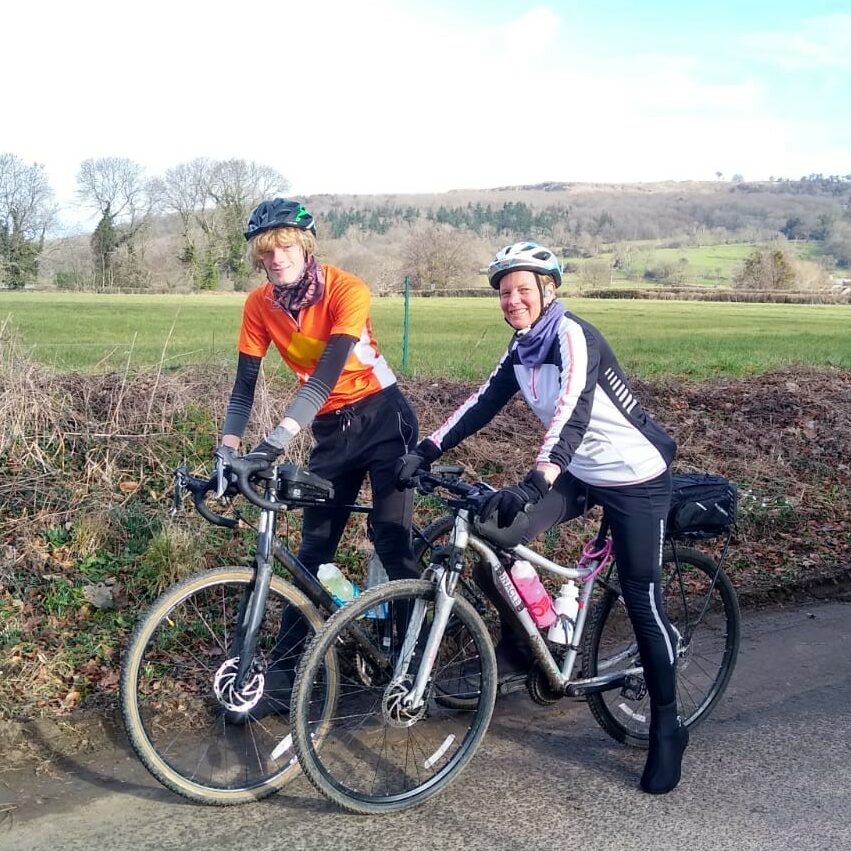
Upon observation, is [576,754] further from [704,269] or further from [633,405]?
[704,269]

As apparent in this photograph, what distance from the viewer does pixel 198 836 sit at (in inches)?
139

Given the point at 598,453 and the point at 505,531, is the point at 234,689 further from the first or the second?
the point at 598,453

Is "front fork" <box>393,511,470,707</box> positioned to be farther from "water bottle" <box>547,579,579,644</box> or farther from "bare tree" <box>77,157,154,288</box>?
"bare tree" <box>77,157,154,288</box>

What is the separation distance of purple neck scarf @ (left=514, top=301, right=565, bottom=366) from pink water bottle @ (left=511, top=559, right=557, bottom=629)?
881 mm

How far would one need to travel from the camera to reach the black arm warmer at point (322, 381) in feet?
12.6

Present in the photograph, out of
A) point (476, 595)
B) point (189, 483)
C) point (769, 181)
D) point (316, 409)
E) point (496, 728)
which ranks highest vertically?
point (769, 181)

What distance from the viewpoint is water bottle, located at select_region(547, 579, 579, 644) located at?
4156 millimetres

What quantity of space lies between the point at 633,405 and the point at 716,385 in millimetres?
8127

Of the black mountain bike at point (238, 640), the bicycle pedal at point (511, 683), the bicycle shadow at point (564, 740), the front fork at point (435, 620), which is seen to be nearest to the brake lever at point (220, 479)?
the black mountain bike at point (238, 640)

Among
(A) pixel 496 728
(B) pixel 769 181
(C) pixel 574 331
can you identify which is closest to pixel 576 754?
(A) pixel 496 728

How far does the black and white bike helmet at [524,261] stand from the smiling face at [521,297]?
1.0 inches

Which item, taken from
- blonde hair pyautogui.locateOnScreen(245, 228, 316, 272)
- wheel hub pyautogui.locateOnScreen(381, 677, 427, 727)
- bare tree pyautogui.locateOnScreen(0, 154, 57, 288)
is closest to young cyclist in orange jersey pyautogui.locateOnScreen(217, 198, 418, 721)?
blonde hair pyautogui.locateOnScreen(245, 228, 316, 272)

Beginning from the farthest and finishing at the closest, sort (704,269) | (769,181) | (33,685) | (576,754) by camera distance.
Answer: (769,181)
(704,269)
(33,685)
(576,754)

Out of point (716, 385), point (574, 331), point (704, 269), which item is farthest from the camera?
point (704, 269)
